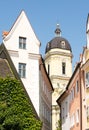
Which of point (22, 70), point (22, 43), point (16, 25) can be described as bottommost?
point (22, 70)

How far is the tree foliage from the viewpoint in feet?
106

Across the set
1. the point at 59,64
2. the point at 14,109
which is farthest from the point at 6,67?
the point at 59,64

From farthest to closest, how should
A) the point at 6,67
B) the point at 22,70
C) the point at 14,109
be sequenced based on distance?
the point at 22,70
the point at 6,67
the point at 14,109

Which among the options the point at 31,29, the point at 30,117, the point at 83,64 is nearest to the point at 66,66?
the point at 31,29

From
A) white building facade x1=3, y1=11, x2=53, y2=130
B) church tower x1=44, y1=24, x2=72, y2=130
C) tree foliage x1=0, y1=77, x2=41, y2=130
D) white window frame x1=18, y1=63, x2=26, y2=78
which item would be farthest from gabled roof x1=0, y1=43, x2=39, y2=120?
church tower x1=44, y1=24, x2=72, y2=130

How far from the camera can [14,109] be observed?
33.3 metres

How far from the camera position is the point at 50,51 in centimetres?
10631

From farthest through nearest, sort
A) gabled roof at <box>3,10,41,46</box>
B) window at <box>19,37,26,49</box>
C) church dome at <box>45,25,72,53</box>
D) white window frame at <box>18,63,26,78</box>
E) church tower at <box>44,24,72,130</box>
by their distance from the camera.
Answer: church dome at <box>45,25,72,53</box>, church tower at <box>44,24,72,130</box>, window at <box>19,37,26,49</box>, gabled roof at <box>3,10,41,46</box>, white window frame at <box>18,63,26,78</box>

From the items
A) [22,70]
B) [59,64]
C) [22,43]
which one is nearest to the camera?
[22,70]

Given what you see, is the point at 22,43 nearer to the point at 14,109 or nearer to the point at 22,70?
the point at 22,70

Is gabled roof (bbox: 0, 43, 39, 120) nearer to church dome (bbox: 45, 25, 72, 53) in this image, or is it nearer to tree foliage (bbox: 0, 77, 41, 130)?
tree foliage (bbox: 0, 77, 41, 130)

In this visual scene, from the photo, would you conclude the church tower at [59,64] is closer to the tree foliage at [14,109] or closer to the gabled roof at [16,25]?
the gabled roof at [16,25]

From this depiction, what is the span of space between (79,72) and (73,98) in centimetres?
517

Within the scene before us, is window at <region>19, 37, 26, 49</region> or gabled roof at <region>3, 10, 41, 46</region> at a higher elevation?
gabled roof at <region>3, 10, 41, 46</region>
